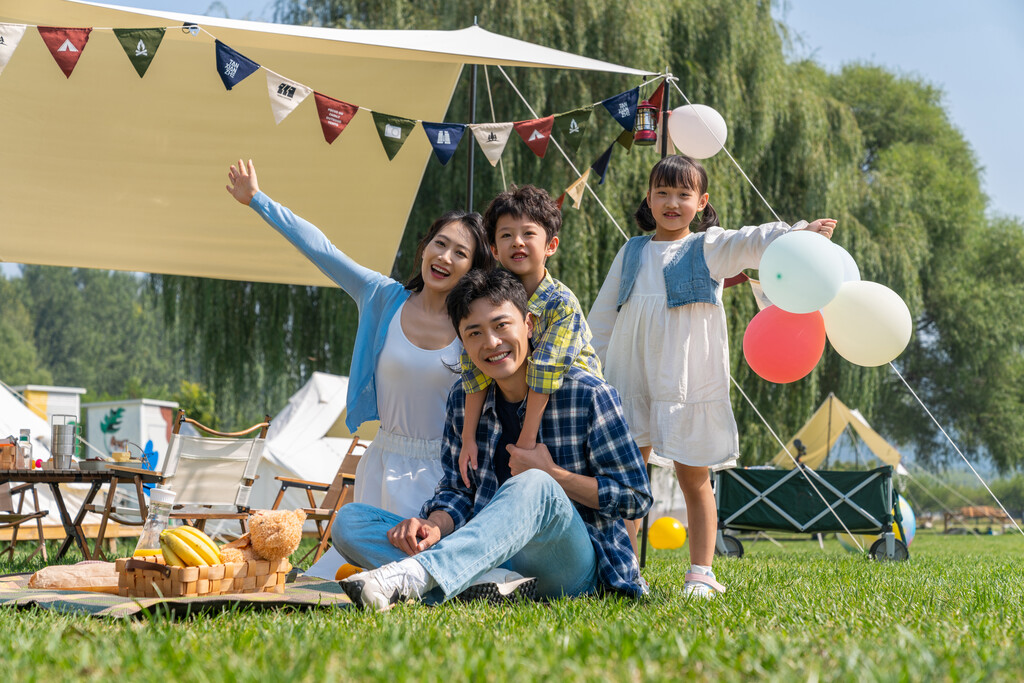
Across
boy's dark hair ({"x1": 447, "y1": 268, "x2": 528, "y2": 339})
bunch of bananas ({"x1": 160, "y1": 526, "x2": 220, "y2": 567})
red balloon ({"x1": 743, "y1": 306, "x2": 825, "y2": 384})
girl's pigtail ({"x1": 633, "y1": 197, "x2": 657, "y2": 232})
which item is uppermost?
girl's pigtail ({"x1": 633, "y1": 197, "x2": 657, "y2": 232})

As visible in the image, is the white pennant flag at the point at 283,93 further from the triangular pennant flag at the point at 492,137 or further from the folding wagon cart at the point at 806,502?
the folding wagon cart at the point at 806,502

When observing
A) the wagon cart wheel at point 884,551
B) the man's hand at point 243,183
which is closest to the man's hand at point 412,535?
the man's hand at point 243,183

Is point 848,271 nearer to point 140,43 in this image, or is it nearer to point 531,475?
point 531,475

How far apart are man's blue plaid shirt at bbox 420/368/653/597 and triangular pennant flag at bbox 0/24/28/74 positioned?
326 centimetres

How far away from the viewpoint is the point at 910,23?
55.1ft

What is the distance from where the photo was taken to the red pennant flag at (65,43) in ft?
14.7

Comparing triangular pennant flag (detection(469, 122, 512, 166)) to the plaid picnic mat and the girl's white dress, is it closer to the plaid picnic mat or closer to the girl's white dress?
the girl's white dress

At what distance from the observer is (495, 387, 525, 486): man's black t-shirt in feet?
9.02

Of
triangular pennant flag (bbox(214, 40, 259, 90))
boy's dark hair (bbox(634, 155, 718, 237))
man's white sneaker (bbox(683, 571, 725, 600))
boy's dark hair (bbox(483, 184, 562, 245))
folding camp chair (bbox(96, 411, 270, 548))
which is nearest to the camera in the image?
man's white sneaker (bbox(683, 571, 725, 600))

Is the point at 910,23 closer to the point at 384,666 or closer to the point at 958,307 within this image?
the point at 958,307

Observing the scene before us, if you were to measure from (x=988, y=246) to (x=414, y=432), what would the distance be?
1648 cm

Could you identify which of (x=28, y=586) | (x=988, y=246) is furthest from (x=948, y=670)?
(x=988, y=246)

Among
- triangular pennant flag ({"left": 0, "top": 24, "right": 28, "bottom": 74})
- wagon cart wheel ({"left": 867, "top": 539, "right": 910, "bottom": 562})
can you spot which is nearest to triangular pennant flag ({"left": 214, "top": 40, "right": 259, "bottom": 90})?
triangular pennant flag ({"left": 0, "top": 24, "right": 28, "bottom": 74})

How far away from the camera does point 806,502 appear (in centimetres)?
738
